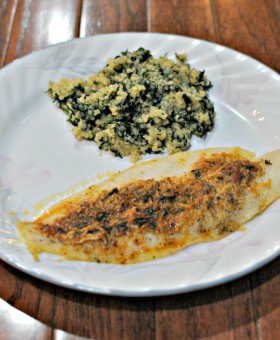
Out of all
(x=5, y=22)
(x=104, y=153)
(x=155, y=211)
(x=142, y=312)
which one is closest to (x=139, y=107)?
(x=104, y=153)

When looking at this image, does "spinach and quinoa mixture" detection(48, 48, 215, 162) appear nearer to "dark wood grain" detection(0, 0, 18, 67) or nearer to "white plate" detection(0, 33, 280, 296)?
"white plate" detection(0, 33, 280, 296)

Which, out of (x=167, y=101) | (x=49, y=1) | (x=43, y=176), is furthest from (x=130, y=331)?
(x=49, y=1)

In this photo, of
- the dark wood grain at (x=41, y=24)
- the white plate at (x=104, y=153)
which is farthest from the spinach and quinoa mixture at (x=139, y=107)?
the dark wood grain at (x=41, y=24)

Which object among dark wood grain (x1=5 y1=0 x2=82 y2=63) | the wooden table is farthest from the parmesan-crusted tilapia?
dark wood grain (x1=5 y1=0 x2=82 y2=63)

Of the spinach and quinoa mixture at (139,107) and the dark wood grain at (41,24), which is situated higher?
the dark wood grain at (41,24)

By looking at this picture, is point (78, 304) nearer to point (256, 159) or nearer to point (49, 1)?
point (256, 159)

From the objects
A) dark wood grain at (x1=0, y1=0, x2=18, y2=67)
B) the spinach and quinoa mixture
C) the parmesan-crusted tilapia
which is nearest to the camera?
the parmesan-crusted tilapia

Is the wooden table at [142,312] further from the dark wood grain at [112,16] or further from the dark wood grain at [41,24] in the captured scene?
the dark wood grain at [112,16]
